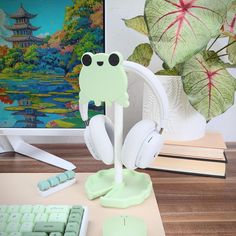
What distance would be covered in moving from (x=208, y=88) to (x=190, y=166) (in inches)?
6.8

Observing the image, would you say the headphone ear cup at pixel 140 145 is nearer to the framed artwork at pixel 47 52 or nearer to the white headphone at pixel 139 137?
the white headphone at pixel 139 137

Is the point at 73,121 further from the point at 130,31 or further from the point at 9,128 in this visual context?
the point at 130,31

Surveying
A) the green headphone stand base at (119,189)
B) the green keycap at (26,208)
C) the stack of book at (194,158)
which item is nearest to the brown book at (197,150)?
the stack of book at (194,158)

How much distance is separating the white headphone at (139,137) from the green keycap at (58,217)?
0.13m

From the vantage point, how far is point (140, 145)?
1.78ft

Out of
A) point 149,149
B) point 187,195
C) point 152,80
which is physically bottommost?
point 187,195

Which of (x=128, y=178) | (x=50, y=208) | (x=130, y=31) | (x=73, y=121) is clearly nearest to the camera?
(x=50, y=208)

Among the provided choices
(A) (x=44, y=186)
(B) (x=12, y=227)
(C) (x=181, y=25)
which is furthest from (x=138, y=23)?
(B) (x=12, y=227)

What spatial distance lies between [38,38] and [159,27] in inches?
10.1

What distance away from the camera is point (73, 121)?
2.41 ft

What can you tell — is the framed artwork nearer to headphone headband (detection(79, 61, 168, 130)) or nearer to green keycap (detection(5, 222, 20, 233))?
headphone headband (detection(79, 61, 168, 130))

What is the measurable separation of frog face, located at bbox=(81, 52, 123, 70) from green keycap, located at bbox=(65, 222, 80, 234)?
0.79 feet

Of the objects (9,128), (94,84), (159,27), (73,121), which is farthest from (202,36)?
(9,128)

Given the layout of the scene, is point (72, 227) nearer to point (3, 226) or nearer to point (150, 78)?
point (3, 226)
